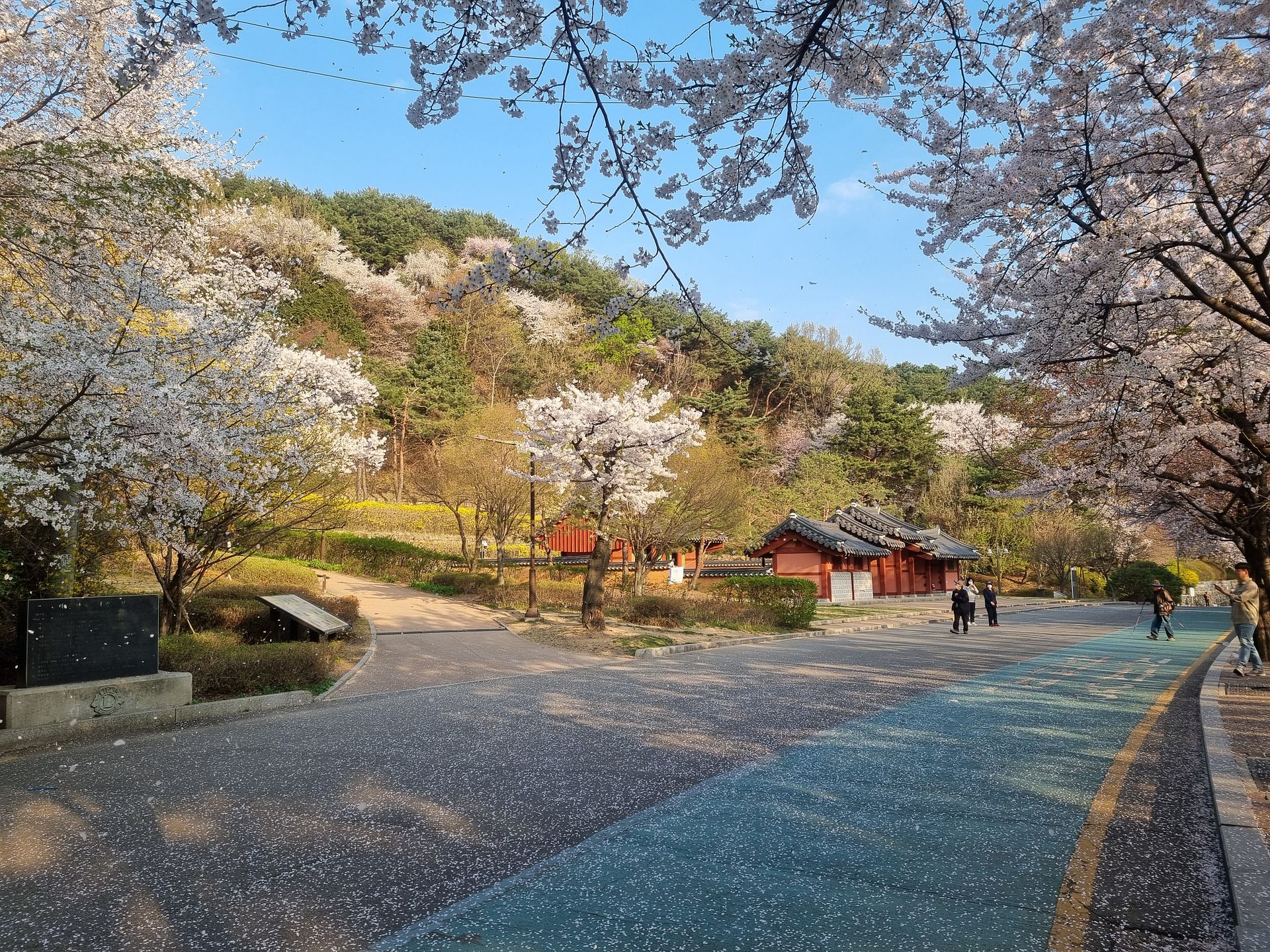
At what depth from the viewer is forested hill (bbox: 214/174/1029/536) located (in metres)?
45.2

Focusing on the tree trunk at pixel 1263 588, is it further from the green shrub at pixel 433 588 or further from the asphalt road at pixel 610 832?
the green shrub at pixel 433 588

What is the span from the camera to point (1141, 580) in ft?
149

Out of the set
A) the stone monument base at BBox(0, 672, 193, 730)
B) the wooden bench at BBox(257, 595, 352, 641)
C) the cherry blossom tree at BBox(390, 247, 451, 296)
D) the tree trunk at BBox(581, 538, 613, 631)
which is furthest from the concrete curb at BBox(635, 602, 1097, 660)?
the cherry blossom tree at BBox(390, 247, 451, 296)

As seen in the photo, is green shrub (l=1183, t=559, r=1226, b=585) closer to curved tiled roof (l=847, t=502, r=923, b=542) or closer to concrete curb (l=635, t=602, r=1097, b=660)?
curved tiled roof (l=847, t=502, r=923, b=542)

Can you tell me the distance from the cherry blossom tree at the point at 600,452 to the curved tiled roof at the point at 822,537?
1553 cm

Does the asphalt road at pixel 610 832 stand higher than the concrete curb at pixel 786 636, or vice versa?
the asphalt road at pixel 610 832

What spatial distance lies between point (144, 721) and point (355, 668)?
14.9 ft

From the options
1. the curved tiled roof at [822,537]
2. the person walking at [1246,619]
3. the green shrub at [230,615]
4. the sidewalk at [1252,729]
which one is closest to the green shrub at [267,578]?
the green shrub at [230,615]

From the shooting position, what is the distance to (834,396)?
58.6 m

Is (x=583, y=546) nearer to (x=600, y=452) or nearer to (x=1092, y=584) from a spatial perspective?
(x=600, y=452)

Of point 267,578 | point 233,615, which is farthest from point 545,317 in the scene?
point 233,615

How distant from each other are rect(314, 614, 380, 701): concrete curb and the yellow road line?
9126 millimetres

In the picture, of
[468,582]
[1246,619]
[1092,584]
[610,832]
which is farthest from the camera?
[1092,584]

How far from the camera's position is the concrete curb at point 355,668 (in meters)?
10.4
